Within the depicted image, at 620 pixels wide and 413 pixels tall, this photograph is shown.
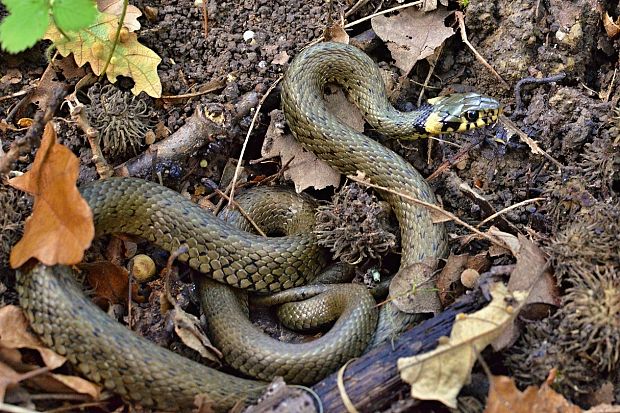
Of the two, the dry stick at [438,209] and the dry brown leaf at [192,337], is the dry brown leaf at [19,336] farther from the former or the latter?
the dry stick at [438,209]

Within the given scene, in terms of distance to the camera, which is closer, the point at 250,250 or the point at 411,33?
the point at 250,250

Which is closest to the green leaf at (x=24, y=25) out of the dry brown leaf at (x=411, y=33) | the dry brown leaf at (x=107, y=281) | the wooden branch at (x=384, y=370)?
the dry brown leaf at (x=107, y=281)

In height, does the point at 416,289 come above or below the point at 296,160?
below

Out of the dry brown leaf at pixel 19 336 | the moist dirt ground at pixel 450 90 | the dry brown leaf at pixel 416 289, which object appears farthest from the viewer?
the moist dirt ground at pixel 450 90

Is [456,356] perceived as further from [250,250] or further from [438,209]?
[250,250]

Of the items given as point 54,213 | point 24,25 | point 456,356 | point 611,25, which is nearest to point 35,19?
point 24,25

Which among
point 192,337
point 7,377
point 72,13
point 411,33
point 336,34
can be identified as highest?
point 72,13

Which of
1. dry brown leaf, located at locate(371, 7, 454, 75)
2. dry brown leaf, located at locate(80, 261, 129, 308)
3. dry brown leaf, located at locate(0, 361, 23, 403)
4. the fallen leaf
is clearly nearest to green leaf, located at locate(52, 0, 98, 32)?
dry brown leaf, located at locate(80, 261, 129, 308)
